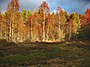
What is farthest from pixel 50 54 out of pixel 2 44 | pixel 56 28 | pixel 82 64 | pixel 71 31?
pixel 71 31

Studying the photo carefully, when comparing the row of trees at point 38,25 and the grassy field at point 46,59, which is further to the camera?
the row of trees at point 38,25

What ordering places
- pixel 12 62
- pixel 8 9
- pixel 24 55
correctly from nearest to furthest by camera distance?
1. pixel 12 62
2. pixel 24 55
3. pixel 8 9

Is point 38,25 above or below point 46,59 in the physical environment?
above

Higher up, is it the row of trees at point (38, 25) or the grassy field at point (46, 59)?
the row of trees at point (38, 25)

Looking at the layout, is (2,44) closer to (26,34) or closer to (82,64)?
(82,64)

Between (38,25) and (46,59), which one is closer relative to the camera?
(46,59)

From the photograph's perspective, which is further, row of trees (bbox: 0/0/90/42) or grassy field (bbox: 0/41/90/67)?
row of trees (bbox: 0/0/90/42)

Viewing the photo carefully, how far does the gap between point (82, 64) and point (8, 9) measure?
53732 millimetres

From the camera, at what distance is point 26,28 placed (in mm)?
116250

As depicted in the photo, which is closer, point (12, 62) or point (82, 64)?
point (82, 64)

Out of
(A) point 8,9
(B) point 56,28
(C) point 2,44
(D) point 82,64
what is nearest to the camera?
(D) point 82,64

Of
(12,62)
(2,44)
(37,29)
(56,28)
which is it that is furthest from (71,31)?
(12,62)

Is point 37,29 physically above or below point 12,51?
above

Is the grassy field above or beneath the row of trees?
beneath
